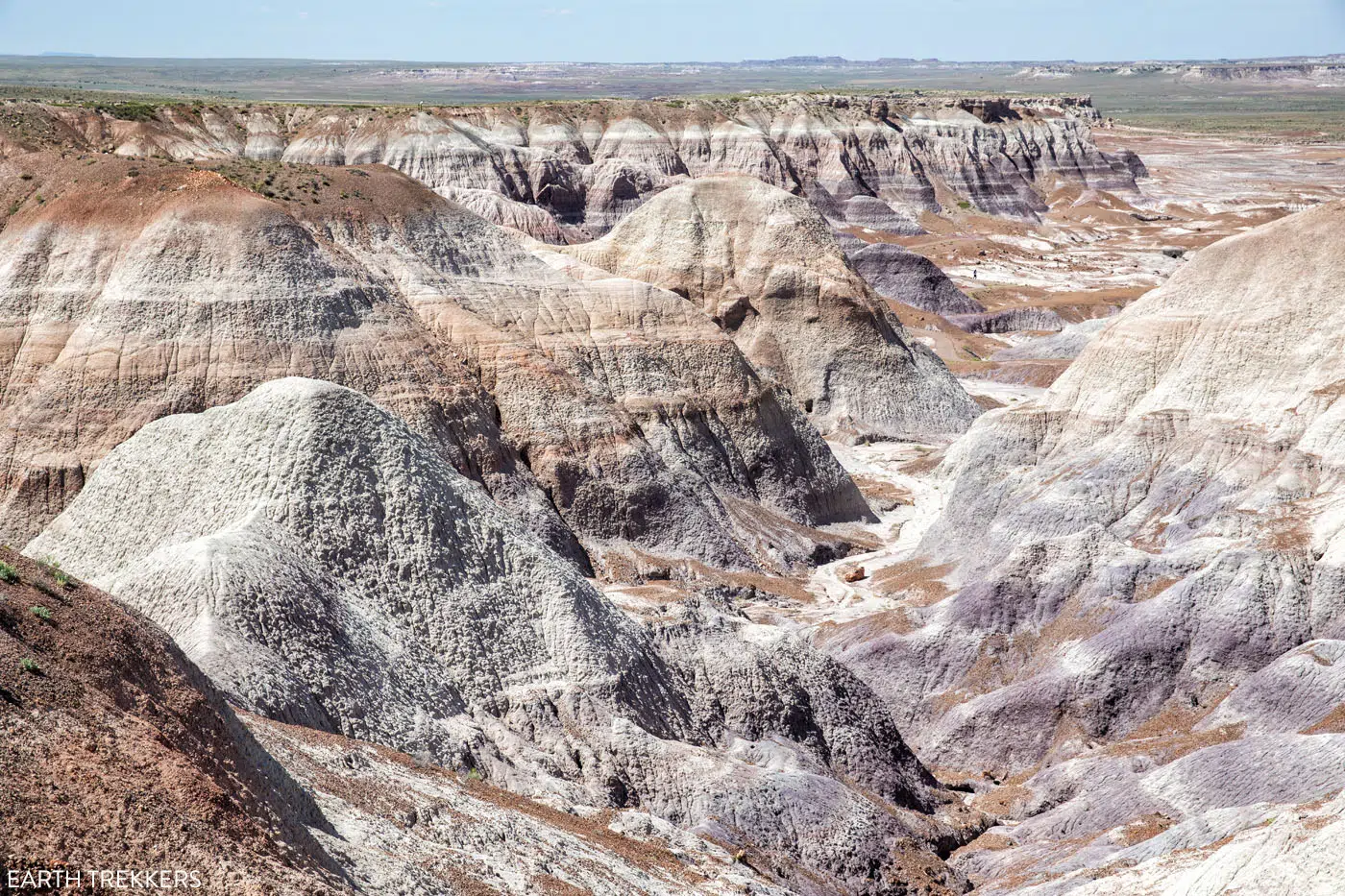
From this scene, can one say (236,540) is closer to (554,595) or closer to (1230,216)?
(554,595)

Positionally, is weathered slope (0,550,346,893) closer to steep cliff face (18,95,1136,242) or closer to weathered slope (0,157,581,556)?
weathered slope (0,157,581,556)

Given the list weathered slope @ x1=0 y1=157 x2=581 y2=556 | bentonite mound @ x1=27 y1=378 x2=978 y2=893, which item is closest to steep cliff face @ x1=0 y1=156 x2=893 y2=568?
weathered slope @ x1=0 y1=157 x2=581 y2=556

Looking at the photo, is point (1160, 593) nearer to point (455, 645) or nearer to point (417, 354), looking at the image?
point (455, 645)

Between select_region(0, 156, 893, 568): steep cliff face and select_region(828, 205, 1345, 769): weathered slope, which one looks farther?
select_region(0, 156, 893, 568): steep cliff face

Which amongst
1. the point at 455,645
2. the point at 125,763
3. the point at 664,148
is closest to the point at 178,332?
the point at 455,645

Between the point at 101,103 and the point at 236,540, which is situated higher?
the point at 101,103

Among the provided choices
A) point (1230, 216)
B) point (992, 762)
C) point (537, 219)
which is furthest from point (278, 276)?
point (1230, 216)

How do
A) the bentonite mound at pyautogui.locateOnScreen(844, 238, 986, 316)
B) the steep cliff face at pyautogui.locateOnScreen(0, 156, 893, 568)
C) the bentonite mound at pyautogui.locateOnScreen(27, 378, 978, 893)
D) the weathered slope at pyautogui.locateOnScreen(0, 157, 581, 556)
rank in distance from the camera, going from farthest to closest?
the bentonite mound at pyautogui.locateOnScreen(844, 238, 986, 316), the steep cliff face at pyautogui.locateOnScreen(0, 156, 893, 568), the weathered slope at pyautogui.locateOnScreen(0, 157, 581, 556), the bentonite mound at pyautogui.locateOnScreen(27, 378, 978, 893)
